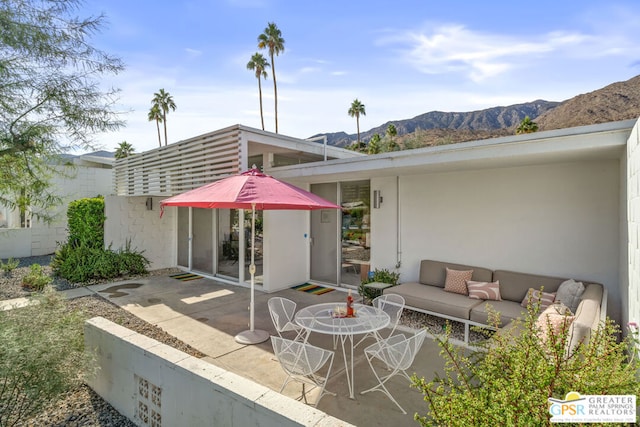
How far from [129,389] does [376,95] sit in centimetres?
1368

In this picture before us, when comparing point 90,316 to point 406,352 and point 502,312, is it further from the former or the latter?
point 502,312

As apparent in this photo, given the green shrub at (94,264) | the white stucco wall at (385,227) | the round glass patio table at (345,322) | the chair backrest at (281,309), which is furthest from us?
the green shrub at (94,264)

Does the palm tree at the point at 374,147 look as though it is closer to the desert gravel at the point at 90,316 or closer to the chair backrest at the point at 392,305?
the desert gravel at the point at 90,316

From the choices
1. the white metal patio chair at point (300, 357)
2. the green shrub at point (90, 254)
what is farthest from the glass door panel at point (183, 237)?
the white metal patio chair at point (300, 357)

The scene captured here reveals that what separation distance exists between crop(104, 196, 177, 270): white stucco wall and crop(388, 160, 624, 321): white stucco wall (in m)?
8.17

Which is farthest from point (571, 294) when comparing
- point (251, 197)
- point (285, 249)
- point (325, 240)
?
point (285, 249)

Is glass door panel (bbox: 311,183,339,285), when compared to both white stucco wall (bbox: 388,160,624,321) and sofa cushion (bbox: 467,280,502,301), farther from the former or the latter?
sofa cushion (bbox: 467,280,502,301)

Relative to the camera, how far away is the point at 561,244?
5.52m

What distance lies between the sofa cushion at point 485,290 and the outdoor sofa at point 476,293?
0.02m

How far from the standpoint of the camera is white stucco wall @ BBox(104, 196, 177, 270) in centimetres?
1024

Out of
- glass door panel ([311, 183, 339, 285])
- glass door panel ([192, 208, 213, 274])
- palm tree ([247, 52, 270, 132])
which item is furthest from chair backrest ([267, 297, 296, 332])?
palm tree ([247, 52, 270, 132])

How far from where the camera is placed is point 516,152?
184 inches
